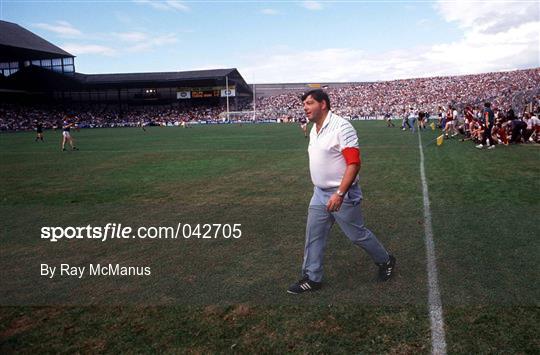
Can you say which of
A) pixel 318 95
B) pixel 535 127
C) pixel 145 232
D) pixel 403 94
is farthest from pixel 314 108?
pixel 403 94

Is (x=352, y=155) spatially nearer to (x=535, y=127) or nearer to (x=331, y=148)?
(x=331, y=148)

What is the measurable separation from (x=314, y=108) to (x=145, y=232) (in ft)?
13.0

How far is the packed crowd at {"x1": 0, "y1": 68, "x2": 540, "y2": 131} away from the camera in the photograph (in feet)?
217

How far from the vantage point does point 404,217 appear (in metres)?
7.31

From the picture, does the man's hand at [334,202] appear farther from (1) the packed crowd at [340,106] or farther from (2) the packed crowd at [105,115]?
(2) the packed crowd at [105,115]

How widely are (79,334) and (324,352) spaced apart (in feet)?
7.00

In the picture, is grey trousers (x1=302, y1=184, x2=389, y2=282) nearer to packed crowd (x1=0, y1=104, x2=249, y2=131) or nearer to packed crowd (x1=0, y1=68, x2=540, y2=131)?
packed crowd (x1=0, y1=68, x2=540, y2=131)

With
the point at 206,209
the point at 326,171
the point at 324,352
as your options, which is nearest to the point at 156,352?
the point at 324,352

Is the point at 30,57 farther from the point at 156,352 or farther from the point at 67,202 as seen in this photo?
the point at 156,352

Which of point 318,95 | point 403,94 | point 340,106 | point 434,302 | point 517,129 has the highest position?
point 403,94

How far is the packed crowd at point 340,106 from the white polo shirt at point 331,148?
200 ft

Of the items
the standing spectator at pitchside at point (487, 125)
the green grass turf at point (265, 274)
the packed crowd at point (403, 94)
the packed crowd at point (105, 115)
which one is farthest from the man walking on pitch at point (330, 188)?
the packed crowd at point (105, 115)

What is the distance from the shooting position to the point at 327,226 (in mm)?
4574

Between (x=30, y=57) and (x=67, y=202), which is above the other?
(x=30, y=57)
